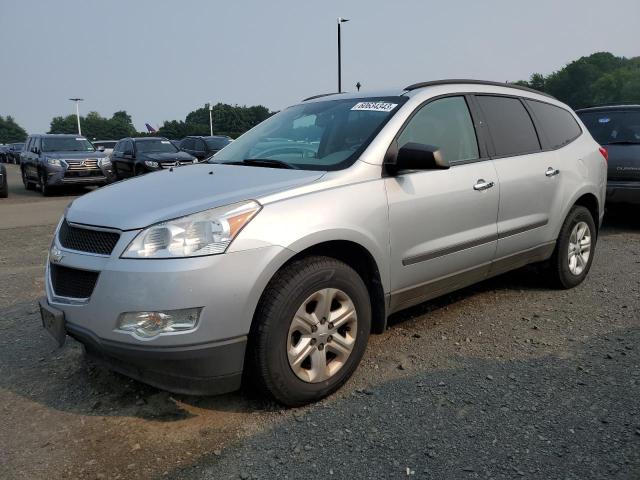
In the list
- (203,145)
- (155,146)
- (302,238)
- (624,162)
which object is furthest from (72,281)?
(203,145)

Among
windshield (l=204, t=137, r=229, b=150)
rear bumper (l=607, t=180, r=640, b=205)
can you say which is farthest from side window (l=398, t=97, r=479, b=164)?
windshield (l=204, t=137, r=229, b=150)

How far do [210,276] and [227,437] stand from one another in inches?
32.0

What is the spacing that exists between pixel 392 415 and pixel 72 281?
1739 millimetres

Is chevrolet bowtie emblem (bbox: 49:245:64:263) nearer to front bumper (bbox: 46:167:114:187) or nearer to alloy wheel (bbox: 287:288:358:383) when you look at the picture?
alloy wheel (bbox: 287:288:358:383)

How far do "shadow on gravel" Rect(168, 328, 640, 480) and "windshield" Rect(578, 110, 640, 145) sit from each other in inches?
206

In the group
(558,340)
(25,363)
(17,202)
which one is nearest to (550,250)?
(558,340)

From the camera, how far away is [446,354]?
11.4 feet

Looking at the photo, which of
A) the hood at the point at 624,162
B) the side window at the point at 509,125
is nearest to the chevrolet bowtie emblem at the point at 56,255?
the side window at the point at 509,125

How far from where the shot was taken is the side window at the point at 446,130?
136 inches

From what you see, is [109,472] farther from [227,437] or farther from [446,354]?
[446,354]

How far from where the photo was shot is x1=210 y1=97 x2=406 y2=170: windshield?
3264 millimetres

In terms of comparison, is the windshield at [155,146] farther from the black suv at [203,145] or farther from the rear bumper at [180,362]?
the rear bumper at [180,362]

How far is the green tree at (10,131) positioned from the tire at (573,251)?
409 ft

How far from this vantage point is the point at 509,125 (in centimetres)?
416
